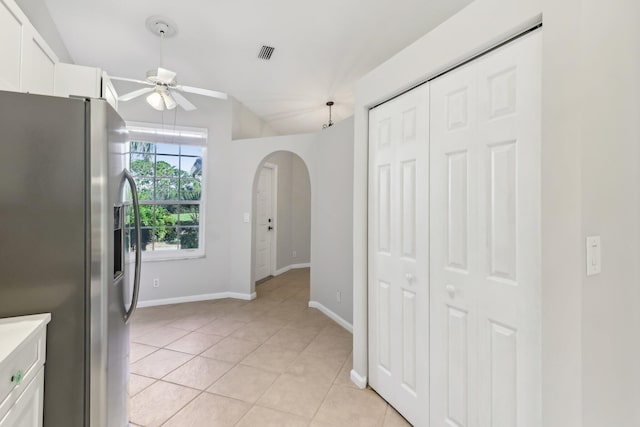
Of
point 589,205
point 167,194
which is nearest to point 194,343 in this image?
point 167,194

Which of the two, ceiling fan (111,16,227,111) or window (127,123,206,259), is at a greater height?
ceiling fan (111,16,227,111)

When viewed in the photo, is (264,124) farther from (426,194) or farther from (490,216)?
(490,216)

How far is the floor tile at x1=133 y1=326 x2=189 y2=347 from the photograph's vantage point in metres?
2.92

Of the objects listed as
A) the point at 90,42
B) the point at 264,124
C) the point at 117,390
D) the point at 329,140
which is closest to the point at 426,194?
the point at 117,390

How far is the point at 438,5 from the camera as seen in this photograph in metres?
2.33

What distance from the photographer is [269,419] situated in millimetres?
1835

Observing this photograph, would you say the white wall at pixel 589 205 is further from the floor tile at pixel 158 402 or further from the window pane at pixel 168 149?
the window pane at pixel 168 149

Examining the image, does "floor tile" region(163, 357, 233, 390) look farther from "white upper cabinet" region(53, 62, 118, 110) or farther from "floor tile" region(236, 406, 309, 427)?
"white upper cabinet" region(53, 62, 118, 110)

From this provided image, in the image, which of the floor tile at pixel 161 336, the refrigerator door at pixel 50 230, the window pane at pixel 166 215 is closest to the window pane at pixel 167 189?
the window pane at pixel 166 215

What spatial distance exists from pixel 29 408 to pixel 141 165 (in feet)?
11.7

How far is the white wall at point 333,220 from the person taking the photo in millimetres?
3285

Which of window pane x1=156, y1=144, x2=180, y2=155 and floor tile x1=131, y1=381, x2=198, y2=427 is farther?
window pane x1=156, y1=144, x2=180, y2=155

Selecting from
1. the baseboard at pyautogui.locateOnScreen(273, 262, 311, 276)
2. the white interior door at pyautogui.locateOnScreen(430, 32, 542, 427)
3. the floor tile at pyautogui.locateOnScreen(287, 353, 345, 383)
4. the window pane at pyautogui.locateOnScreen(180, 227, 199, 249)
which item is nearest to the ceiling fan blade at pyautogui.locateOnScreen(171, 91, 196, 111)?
the window pane at pyautogui.locateOnScreen(180, 227, 199, 249)

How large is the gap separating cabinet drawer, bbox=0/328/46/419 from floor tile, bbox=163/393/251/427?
3.39 ft
